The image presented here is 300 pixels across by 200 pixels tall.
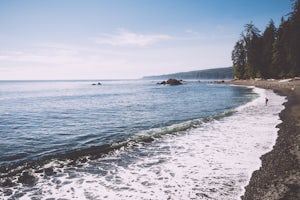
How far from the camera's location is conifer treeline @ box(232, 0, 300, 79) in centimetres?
5500

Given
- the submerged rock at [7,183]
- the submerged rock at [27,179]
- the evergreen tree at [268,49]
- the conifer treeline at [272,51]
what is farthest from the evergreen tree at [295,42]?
the submerged rock at [7,183]

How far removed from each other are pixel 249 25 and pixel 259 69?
16.3 metres

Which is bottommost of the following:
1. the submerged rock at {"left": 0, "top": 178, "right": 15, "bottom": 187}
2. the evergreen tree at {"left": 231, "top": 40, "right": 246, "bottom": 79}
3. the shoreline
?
the submerged rock at {"left": 0, "top": 178, "right": 15, "bottom": 187}

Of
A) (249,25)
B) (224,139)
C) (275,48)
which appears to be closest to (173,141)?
(224,139)

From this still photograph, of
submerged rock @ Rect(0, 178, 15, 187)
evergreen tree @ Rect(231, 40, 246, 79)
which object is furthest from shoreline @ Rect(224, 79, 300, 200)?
evergreen tree @ Rect(231, 40, 246, 79)

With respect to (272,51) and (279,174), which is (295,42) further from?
(279,174)

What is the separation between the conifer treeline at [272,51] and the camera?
55000mm

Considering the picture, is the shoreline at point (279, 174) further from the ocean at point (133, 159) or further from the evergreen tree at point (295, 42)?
the evergreen tree at point (295, 42)

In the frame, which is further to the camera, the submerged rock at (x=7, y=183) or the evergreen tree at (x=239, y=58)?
the evergreen tree at (x=239, y=58)

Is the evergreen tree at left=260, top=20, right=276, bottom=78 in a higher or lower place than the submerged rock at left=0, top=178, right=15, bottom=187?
higher

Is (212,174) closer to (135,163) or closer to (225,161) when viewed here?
(225,161)

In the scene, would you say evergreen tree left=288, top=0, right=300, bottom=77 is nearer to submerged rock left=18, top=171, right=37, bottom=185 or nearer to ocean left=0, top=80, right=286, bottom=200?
ocean left=0, top=80, right=286, bottom=200

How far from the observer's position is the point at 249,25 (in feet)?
279

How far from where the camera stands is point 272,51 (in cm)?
7162
